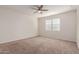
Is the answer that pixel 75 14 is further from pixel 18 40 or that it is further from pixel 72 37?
pixel 18 40

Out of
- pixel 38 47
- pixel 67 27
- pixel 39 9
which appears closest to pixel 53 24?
pixel 67 27

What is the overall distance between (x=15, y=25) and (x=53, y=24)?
61cm

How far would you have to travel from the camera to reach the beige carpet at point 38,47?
4.45 ft

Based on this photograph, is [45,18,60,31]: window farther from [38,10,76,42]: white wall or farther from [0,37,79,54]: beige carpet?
[0,37,79,54]: beige carpet

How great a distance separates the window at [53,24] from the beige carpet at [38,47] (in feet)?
0.60

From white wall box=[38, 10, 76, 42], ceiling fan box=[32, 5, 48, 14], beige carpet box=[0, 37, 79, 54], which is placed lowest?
beige carpet box=[0, 37, 79, 54]

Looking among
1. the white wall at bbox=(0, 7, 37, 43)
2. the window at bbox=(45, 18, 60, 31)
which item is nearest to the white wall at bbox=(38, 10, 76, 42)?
the window at bbox=(45, 18, 60, 31)

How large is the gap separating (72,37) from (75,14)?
35cm

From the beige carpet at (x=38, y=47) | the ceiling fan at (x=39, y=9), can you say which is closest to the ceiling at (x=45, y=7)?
the ceiling fan at (x=39, y=9)

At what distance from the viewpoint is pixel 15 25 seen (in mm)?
1385

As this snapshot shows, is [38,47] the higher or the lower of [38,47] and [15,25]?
the lower

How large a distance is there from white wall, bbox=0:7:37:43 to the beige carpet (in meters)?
0.10

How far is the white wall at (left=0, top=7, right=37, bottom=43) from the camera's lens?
131 cm

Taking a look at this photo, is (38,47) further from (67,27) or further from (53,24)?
(67,27)
